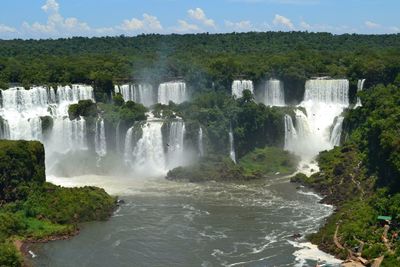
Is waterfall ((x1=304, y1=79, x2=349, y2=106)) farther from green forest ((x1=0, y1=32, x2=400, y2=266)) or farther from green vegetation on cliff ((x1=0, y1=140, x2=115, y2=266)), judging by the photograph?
green vegetation on cliff ((x1=0, y1=140, x2=115, y2=266))

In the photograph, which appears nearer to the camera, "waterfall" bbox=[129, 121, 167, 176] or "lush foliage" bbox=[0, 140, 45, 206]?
"lush foliage" bbox=[0, 140, 45, 206]

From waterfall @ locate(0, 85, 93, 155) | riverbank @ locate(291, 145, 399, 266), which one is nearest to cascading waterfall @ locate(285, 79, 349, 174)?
riverbank @ locate(291, 145, 399, 266)

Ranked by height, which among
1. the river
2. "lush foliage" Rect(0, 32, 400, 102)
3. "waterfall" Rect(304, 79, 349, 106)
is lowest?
the river

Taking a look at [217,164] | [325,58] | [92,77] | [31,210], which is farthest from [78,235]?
[325,58]

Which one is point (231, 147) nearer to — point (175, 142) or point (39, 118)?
point (175, 142)

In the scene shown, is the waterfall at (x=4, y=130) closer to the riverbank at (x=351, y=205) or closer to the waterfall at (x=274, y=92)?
the riverbank at (x=351, y=205)

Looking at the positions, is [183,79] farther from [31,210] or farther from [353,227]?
[353,227]
